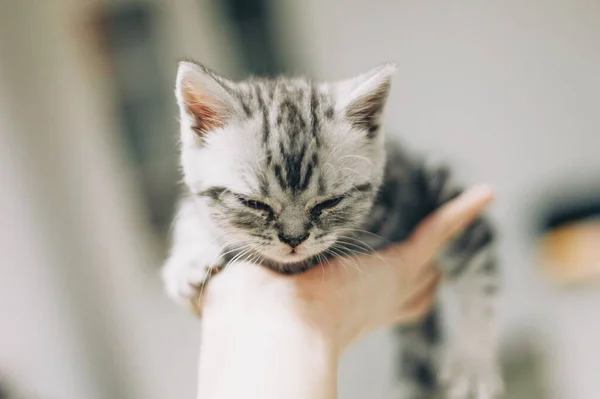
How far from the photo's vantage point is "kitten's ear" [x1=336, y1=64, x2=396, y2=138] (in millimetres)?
483

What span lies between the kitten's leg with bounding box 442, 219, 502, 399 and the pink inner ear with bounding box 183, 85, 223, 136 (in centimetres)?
39

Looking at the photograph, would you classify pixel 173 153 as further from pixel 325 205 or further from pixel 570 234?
pixel 570 234

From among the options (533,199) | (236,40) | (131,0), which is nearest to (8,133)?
(131,0)

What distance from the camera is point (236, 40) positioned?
1026 mm

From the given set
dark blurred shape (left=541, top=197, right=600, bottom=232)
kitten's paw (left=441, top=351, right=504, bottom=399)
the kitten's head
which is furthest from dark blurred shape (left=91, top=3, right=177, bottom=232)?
dark blurred shape (left=541, top=197, right=600, bottom=232)

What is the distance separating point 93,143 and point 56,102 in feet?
0.36

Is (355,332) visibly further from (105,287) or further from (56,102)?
(56,102)

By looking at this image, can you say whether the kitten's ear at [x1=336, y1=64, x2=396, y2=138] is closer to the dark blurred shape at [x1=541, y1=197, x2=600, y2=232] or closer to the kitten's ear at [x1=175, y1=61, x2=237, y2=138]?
the kitten's ear at [x1=175, y1=61, x2=237, y2=138]

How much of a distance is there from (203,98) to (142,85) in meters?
0.57

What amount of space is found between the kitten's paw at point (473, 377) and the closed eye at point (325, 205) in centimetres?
37

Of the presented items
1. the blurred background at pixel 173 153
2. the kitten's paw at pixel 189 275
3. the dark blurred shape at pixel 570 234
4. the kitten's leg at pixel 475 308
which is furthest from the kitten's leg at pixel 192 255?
the dark blurred shape at pixel 570 234

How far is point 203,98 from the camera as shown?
1.62 feet

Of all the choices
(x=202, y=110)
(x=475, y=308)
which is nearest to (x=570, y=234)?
(x=475, y=308)

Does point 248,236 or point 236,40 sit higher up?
point 236,40
